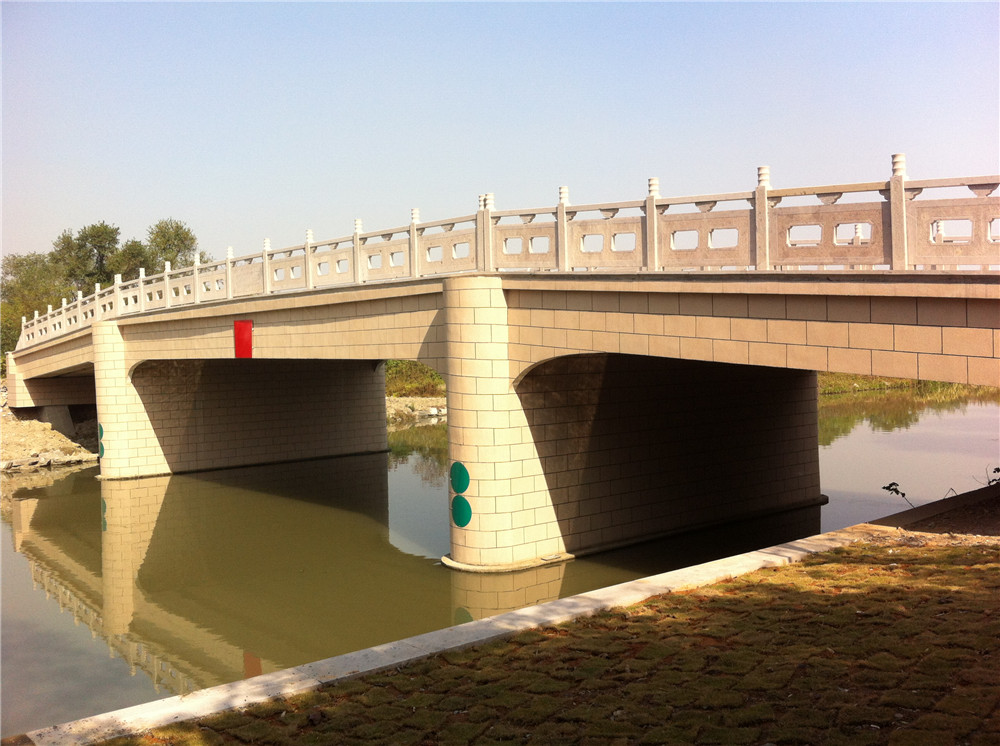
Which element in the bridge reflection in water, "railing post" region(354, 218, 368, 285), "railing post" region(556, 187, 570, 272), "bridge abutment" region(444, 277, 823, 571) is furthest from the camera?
"railing post" region(354, 218, 368, 285)

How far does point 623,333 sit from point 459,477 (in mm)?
2979

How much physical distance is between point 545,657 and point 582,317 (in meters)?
5.27

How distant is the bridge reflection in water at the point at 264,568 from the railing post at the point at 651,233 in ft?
13.3

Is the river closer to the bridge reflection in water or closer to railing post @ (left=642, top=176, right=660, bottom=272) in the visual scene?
the bridge reflection in water

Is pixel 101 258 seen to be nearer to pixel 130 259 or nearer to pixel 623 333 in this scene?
pixel 130 259

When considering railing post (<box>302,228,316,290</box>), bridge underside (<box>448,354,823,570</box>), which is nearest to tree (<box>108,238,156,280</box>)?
railing post (<box>302,228,316,290</box>)

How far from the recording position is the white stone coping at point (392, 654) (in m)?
5.54

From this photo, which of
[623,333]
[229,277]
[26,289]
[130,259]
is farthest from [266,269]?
[26,289]

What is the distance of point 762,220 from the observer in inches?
341

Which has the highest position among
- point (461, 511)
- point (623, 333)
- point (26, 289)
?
point (26, 289)

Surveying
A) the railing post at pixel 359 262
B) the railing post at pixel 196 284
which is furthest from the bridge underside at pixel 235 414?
the railing post at pixel 359 262

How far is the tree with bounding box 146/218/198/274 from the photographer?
54.5 metres

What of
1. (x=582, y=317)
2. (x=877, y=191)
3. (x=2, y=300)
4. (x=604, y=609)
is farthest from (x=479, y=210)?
(x=2, y=300)

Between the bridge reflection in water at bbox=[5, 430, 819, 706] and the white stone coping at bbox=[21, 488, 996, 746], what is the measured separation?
3025 mm
